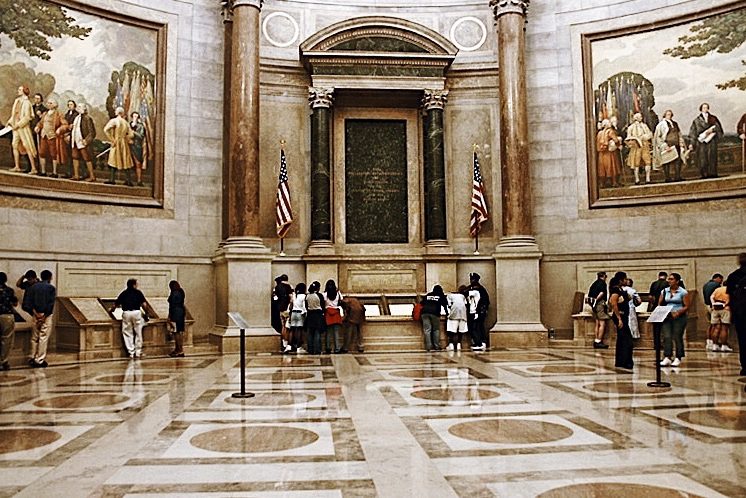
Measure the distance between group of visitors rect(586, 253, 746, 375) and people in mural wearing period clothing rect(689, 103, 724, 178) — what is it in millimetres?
3331

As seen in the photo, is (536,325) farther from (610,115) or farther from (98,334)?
(98,334)

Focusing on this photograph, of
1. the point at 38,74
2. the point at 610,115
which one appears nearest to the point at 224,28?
the point at 38,74

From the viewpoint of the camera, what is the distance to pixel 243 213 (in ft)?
51.7

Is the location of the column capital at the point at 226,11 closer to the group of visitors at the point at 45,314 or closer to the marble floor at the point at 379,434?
the group of visitors at the point at 45,314

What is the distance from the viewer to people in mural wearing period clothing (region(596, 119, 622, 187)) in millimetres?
17500

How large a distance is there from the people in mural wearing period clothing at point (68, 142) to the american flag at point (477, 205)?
31.7 ft

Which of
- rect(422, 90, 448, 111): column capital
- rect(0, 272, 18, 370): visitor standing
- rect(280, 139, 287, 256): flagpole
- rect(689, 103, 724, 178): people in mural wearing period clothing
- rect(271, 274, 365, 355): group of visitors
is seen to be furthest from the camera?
rect(422, 90, 448, 111): column capital

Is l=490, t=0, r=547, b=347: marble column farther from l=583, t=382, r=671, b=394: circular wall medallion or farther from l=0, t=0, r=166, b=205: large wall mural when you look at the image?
l=0, t=0, r=166, b=205: large wall mural

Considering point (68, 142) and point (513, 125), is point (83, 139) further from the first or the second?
point (513, 125)

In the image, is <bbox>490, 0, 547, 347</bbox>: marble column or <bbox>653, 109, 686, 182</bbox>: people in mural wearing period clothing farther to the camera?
<bbox>653, 109, 686, 182</bbox>: people in mural wearing period clothing

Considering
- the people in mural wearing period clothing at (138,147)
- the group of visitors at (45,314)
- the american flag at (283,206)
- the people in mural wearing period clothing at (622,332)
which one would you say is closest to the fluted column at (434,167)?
the american flag at (283,206)

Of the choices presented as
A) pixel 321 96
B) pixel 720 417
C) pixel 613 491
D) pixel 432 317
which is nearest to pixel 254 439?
pixel 613 491

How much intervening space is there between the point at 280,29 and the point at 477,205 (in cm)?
703

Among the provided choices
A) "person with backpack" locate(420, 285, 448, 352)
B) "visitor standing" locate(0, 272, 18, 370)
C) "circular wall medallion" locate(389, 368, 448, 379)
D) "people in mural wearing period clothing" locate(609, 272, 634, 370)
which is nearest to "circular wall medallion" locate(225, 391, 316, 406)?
"circular wall medallion" locate(389, 368, 448, 379)
